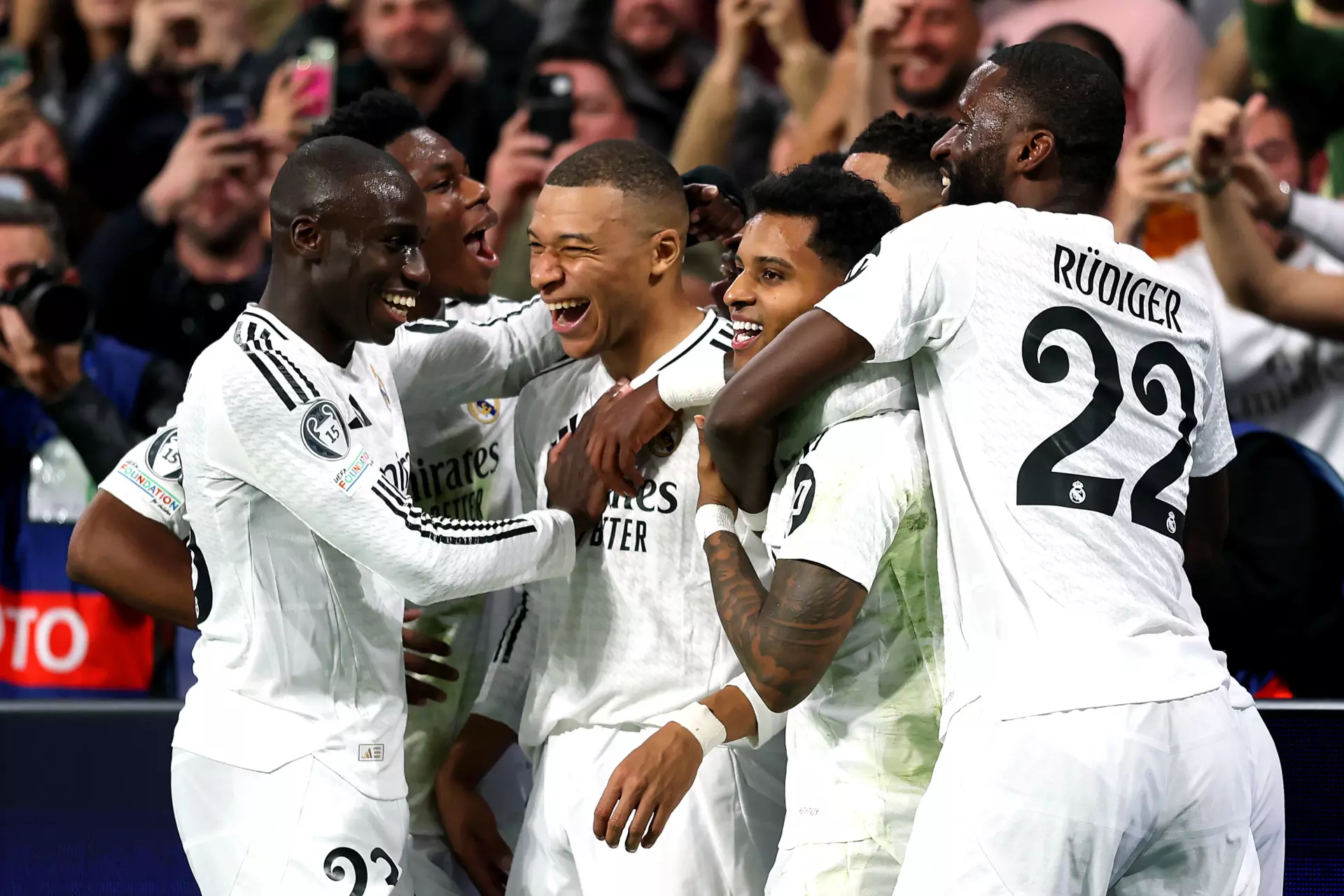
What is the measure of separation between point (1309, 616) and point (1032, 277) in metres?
3.27

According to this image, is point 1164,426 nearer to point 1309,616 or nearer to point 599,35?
point 1309,616

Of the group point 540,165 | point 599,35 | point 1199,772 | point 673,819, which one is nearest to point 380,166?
point 673,819

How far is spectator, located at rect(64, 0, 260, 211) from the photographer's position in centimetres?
684

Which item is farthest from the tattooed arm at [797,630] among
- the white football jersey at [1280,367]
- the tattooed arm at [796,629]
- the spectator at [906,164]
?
the white football jersey at [1280,367]

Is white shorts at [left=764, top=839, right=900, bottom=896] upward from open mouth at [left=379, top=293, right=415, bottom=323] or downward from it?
downward

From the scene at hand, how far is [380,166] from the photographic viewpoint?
2.68 meters

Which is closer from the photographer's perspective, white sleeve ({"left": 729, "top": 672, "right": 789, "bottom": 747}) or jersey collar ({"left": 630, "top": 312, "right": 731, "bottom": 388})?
white sleeve ({"left": 729, "top": 672, "right": 789, "bottom": 747})

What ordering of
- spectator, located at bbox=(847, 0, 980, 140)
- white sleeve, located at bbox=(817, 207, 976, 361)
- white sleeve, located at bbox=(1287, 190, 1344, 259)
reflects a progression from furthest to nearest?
spectator, located at bbox=(847, 0, 980, 140), white sleeve, located at bbox=(1287, 190, 1344, 259), white sleeve, located at bbox=(817, 207, 976, 361)

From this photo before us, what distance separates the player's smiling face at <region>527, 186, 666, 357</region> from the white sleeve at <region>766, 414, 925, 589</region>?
2.36 feet

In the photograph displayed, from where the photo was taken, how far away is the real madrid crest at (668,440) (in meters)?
2.91

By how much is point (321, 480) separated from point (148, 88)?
17.2 ft

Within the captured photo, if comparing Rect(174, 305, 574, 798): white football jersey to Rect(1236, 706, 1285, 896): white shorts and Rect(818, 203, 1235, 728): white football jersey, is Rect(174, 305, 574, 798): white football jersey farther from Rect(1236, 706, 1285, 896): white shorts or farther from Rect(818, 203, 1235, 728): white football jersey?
Rect(1236, 706, 1285, 896): white shorts

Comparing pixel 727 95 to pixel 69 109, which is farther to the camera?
pixel 69 109

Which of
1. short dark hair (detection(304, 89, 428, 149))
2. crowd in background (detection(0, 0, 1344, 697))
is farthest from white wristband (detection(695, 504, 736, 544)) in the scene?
crowd in background (detection(0, 0, 1344, 697))
